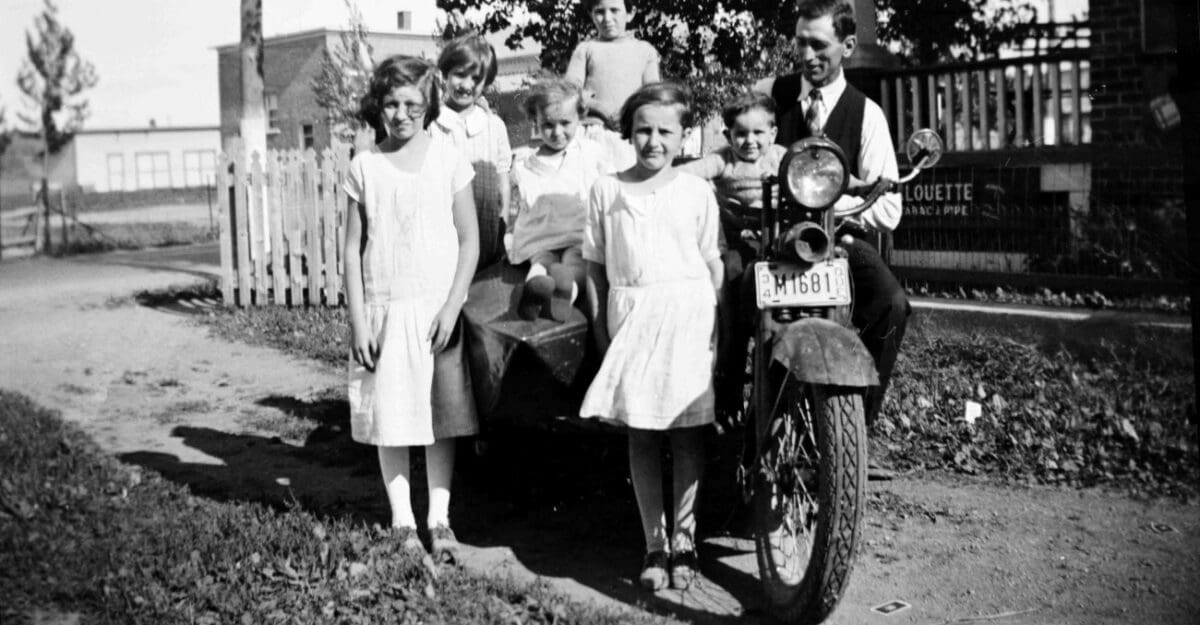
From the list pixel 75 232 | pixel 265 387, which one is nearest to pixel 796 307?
pixel 265 387

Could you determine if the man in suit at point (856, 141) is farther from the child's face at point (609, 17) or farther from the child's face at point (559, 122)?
the child's face at point (609, 17)

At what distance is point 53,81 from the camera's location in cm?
500

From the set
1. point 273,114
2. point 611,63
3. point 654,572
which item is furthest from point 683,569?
point 273,114

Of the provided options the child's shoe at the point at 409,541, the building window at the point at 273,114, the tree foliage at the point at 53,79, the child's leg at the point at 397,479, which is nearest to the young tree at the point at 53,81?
the tree foliage at the point at 53,79

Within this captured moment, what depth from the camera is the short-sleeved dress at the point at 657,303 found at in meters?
3.94

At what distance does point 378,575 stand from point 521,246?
54.9 inches

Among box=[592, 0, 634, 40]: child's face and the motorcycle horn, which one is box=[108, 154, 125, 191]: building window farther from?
the motorcycle horn

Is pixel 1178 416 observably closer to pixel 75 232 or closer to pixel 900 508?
pixel 900 508

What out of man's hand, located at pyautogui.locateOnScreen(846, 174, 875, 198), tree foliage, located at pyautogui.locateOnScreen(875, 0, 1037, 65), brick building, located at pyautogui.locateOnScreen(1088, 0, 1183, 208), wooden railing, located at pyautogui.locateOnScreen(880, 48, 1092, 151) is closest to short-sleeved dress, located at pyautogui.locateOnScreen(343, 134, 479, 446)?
man's hand, located at pyautogui.locateOnScreen(846, 174, 875, 198)

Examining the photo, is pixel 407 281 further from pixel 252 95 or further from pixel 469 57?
pixel 252 95

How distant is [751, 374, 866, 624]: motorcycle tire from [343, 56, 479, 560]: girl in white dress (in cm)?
117

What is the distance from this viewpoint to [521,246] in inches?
187

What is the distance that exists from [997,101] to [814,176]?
21.5 feet

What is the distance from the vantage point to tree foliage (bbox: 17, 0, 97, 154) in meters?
4.77
